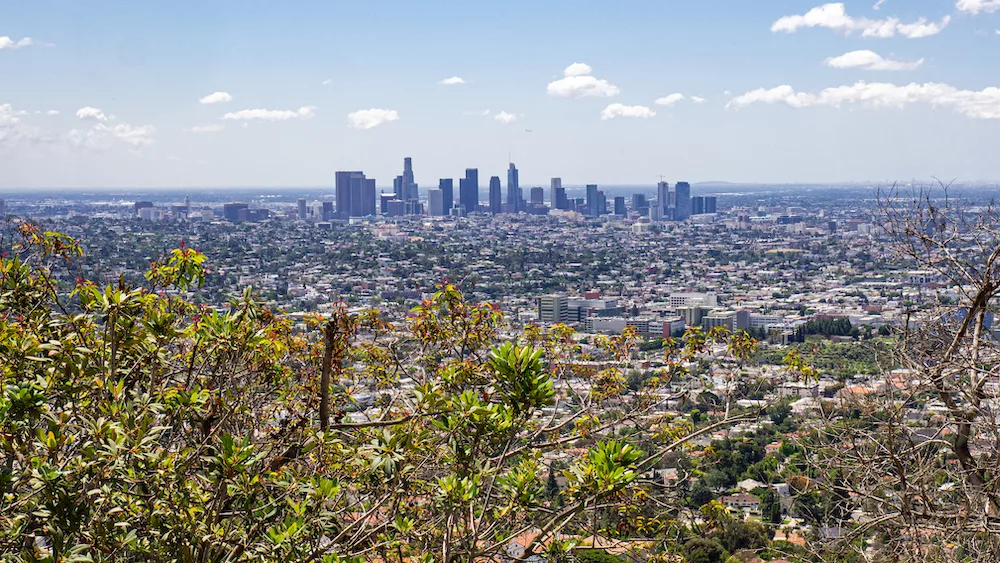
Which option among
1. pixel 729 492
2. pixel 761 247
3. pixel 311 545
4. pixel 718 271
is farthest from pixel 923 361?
pixel 761 247

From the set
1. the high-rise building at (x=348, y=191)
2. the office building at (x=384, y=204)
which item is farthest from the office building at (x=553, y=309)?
the office building at (x=384, y=204)

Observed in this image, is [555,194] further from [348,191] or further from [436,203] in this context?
[348,191]

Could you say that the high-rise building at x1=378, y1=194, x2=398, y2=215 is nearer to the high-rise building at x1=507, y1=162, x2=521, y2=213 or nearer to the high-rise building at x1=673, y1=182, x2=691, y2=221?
the high-rise building at x1=507, y1=162, x2=521, y2=213

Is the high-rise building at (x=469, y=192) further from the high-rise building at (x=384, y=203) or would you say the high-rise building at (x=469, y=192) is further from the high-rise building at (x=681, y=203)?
the high-rise building at (x=681, y=203)

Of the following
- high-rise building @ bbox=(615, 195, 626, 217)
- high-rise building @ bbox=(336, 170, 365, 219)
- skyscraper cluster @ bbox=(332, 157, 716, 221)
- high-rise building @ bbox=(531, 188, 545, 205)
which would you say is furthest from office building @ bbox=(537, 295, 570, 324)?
high-rise building @ bbox=(531, 188, 545, 205)

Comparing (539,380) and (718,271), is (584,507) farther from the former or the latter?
(718,271)
